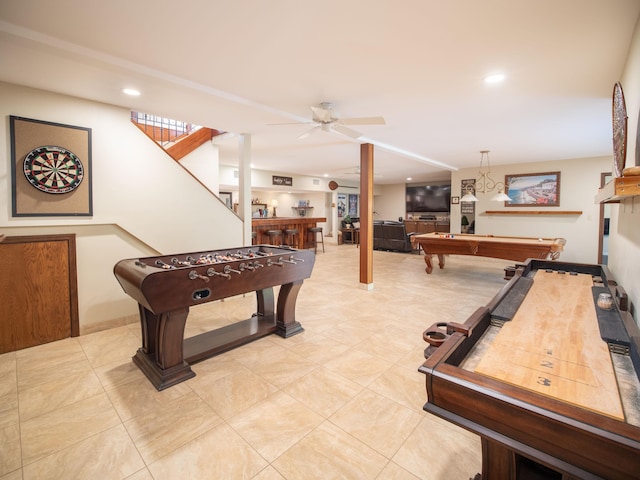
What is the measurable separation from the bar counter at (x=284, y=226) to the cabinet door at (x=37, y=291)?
169 inches

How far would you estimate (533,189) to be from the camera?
7402mm

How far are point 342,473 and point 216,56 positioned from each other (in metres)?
2.94

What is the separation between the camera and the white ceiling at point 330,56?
6.02 ft

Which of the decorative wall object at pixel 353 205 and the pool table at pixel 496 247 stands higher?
the decorative wall object at pixel 353 205

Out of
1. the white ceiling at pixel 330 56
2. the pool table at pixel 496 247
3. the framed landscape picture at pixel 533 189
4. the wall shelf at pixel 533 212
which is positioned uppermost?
the white ceiling at pixel 330 56

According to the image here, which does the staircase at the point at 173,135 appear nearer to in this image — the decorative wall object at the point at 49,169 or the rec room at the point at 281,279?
the rec room at the point at 281,279

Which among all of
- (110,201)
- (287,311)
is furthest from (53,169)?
(287,311)

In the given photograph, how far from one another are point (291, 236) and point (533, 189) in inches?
250

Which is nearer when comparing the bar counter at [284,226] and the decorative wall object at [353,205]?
the bar counter at [284,226]

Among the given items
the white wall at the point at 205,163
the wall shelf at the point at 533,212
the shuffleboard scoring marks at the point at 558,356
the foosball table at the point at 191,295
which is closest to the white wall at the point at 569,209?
the wall shelf at the point at 533,212

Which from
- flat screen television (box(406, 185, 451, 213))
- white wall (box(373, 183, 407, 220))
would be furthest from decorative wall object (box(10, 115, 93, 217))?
white wall (box(373, 183, 407, 220))

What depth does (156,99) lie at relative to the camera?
3.20m

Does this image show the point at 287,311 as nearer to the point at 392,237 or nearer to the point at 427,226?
the point at 392,237

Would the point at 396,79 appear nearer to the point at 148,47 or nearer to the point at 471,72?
the point at 471,72
